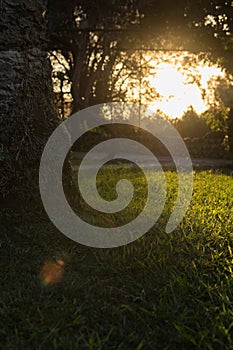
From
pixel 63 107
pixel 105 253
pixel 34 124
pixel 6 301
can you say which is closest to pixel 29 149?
pixel 34 124

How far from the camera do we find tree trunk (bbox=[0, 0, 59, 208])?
3678 millimetres

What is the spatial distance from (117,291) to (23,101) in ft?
6.88

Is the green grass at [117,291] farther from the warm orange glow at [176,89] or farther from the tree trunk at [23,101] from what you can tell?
the warm orange glow at [176,89]

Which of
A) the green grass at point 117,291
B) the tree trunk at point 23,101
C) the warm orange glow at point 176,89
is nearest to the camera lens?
the green grass at point 117,291

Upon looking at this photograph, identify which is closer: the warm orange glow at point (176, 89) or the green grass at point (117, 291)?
the green grass at point (117, 291)

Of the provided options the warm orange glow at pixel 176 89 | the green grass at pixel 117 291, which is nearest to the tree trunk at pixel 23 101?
the green grass at pixel 117 291

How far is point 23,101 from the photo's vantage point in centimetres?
387

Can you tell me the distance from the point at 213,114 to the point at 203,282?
11405mm

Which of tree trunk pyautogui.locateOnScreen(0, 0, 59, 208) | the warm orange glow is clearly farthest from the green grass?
the warm orange glow

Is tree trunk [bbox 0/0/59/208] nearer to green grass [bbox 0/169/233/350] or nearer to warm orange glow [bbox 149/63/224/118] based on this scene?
green grass [bbox 0/169/233/350]

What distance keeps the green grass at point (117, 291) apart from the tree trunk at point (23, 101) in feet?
1.27

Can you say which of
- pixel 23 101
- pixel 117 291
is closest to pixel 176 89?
pixel 23 101

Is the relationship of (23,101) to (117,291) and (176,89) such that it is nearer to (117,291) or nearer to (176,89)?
(117,291)

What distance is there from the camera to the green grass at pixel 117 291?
2.02 m
